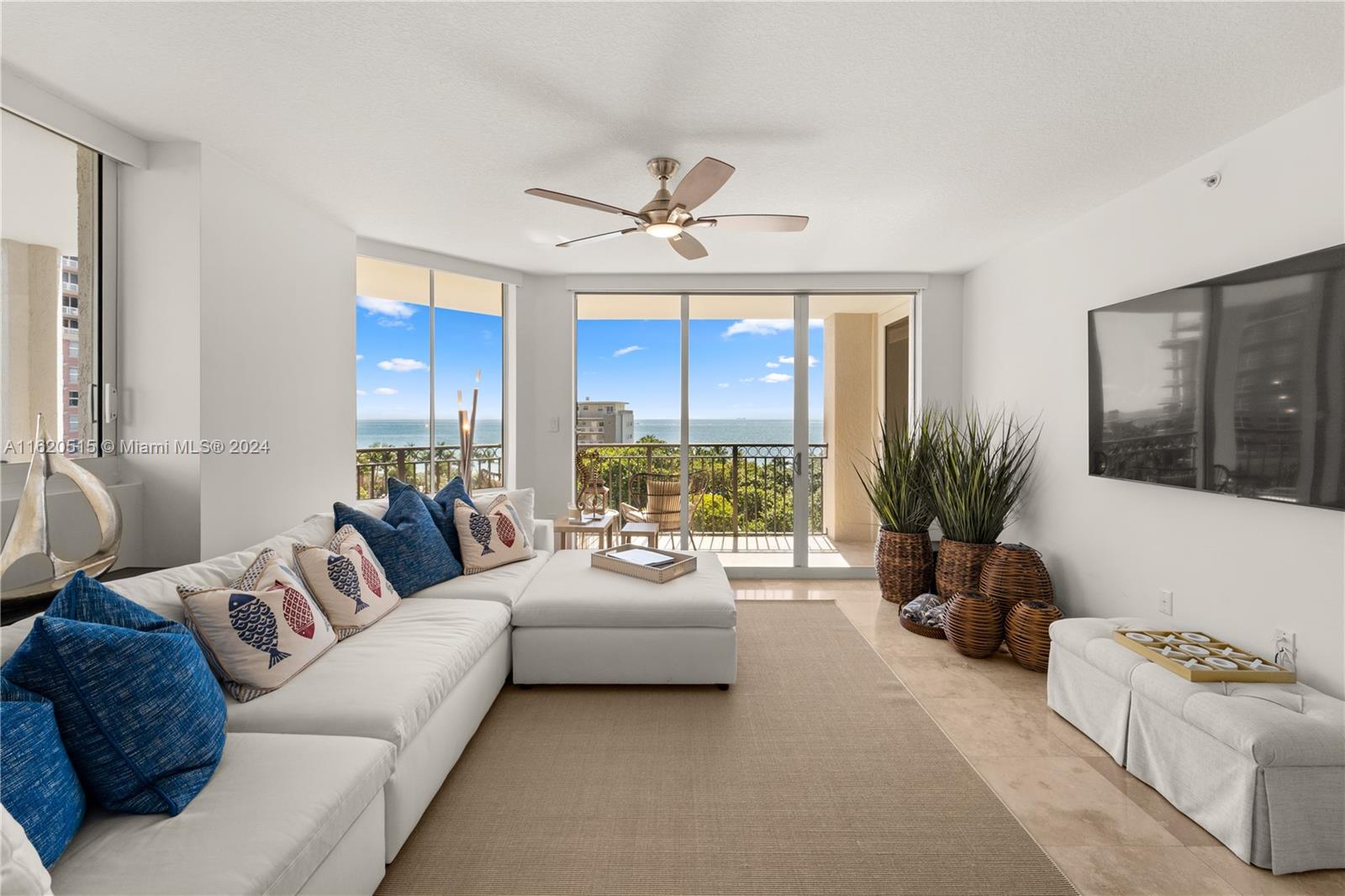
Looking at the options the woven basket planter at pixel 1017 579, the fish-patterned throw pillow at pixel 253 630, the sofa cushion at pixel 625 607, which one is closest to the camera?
the fish-patterned throw pillow at pixel 253 630

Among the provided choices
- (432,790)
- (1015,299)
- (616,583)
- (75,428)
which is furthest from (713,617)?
(1015,299)

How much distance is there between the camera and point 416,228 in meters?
3.86

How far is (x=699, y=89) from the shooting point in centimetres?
215

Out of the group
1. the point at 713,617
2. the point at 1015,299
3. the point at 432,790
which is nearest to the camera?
the point at 432,790

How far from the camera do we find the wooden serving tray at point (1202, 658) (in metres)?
2.10

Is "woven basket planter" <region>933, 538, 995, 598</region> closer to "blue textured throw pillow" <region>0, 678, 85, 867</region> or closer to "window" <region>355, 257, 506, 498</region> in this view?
"window" <region>355, 257, 506, 498</region>

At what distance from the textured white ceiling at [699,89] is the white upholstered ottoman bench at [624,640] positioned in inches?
81.6

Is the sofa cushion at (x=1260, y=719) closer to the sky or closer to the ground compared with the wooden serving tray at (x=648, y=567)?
closer to the ground

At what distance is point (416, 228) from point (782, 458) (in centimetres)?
350

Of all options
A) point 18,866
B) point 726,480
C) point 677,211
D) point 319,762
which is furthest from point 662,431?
point 18,866

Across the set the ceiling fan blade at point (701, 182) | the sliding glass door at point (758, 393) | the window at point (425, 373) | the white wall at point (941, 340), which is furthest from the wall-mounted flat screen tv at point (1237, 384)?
the window at point (425, 373)

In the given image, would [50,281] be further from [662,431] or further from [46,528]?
[662,431]

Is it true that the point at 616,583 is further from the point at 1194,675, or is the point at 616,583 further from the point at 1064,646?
the point at 1194,675

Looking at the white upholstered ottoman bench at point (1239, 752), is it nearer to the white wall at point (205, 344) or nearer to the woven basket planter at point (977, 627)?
the woven basket planter at point (977, 627)
